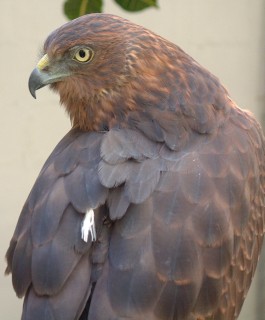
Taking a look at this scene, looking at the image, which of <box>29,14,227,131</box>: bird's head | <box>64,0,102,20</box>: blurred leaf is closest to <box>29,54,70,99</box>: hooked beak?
<box>29,14,227,131</box>: bird's head

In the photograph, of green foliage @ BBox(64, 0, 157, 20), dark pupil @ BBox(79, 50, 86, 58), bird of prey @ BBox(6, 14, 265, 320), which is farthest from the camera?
green foliage @ BBox(64, 0, 157, 20)

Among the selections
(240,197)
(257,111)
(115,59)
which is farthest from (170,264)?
(257,111)

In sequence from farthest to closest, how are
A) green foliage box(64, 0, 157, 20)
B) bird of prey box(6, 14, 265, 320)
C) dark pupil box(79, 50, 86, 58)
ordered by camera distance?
green foliage box(64, 0, 157, 20), dark pupil box(79, 50, 86, 58), bird of prey box(6, 14, 265, 320)

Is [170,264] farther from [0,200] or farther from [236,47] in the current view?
[236,47]

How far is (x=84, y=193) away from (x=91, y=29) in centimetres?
43

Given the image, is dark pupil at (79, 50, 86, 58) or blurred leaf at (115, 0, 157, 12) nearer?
dark pupil at (79, 50, 86, 58)

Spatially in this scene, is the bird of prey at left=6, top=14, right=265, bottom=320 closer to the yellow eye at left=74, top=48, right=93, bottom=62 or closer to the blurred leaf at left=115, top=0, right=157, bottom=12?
the yellow eye at left=74, top=48, right=93, bottom=62

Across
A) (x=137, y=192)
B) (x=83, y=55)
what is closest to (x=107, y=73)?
(x=83, y=55)

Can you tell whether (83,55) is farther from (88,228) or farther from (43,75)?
(88,228)

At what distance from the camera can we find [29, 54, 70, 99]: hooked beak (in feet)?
6.81

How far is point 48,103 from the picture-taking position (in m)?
3.60

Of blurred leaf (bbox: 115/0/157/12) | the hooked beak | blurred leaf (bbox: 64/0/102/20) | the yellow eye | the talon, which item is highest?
blurred leaf (bbox: 115/0/157/12)

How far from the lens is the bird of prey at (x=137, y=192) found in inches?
72.8

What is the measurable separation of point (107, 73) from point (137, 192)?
1.14 ft
